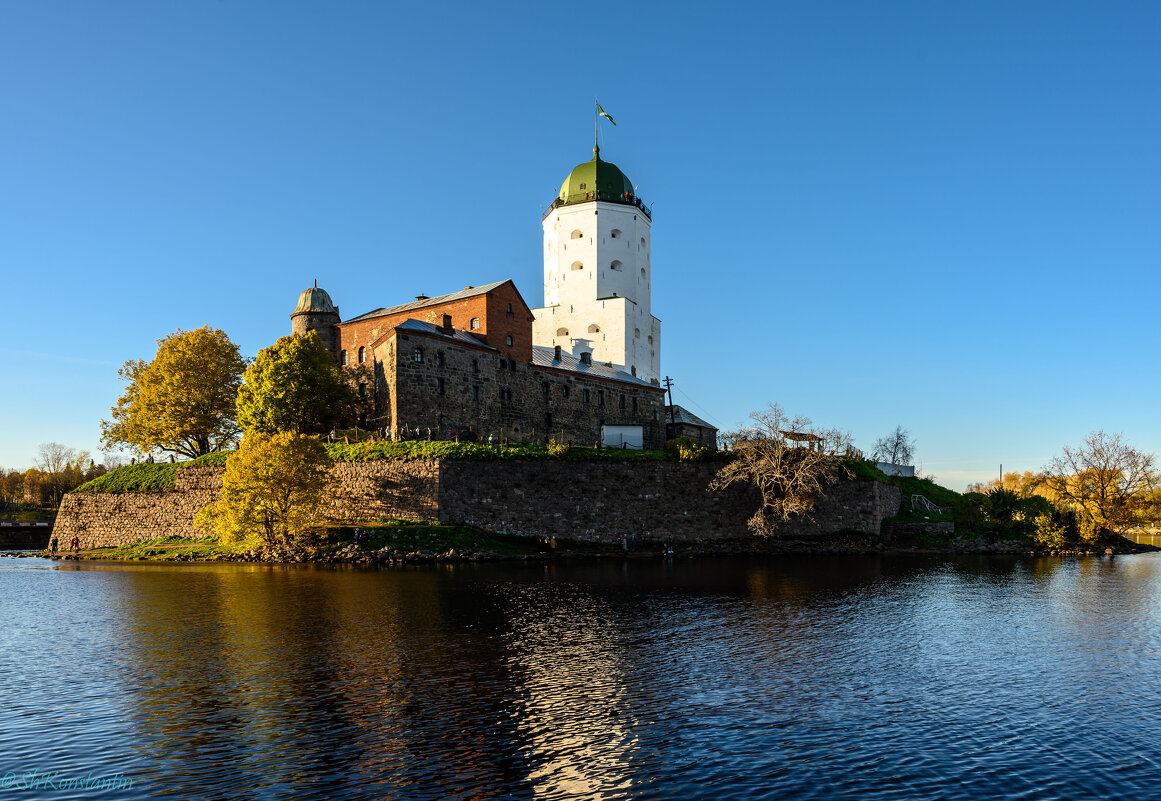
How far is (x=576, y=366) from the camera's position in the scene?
62312 mm

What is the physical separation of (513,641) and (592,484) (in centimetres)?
2745

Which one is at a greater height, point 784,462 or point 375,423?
point 375,423

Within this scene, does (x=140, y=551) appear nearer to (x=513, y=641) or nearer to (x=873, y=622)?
(x=513, y=641)

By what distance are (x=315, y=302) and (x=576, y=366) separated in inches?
846

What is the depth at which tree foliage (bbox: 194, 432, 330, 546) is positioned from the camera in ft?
135

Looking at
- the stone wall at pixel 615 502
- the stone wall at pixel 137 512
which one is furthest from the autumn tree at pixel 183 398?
the stone wall at pixel 615 502

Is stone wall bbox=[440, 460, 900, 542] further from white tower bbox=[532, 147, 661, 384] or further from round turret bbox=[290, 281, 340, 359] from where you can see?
white tower bbox=[532, 147, 661, 384]

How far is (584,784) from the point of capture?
36.1 ft

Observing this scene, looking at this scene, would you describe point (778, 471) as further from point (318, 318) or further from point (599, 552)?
point (318, 318)

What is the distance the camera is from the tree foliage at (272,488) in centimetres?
4125

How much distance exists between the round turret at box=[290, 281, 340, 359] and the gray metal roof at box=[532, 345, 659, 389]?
51.2 feet

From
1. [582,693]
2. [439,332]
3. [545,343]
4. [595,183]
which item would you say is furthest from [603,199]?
[582,693]

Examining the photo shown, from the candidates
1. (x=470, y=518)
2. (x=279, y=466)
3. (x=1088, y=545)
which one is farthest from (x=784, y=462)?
(x=279, y=466)

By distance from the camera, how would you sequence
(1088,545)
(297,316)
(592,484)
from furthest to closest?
(297,316), (1088,545), (592,484)
